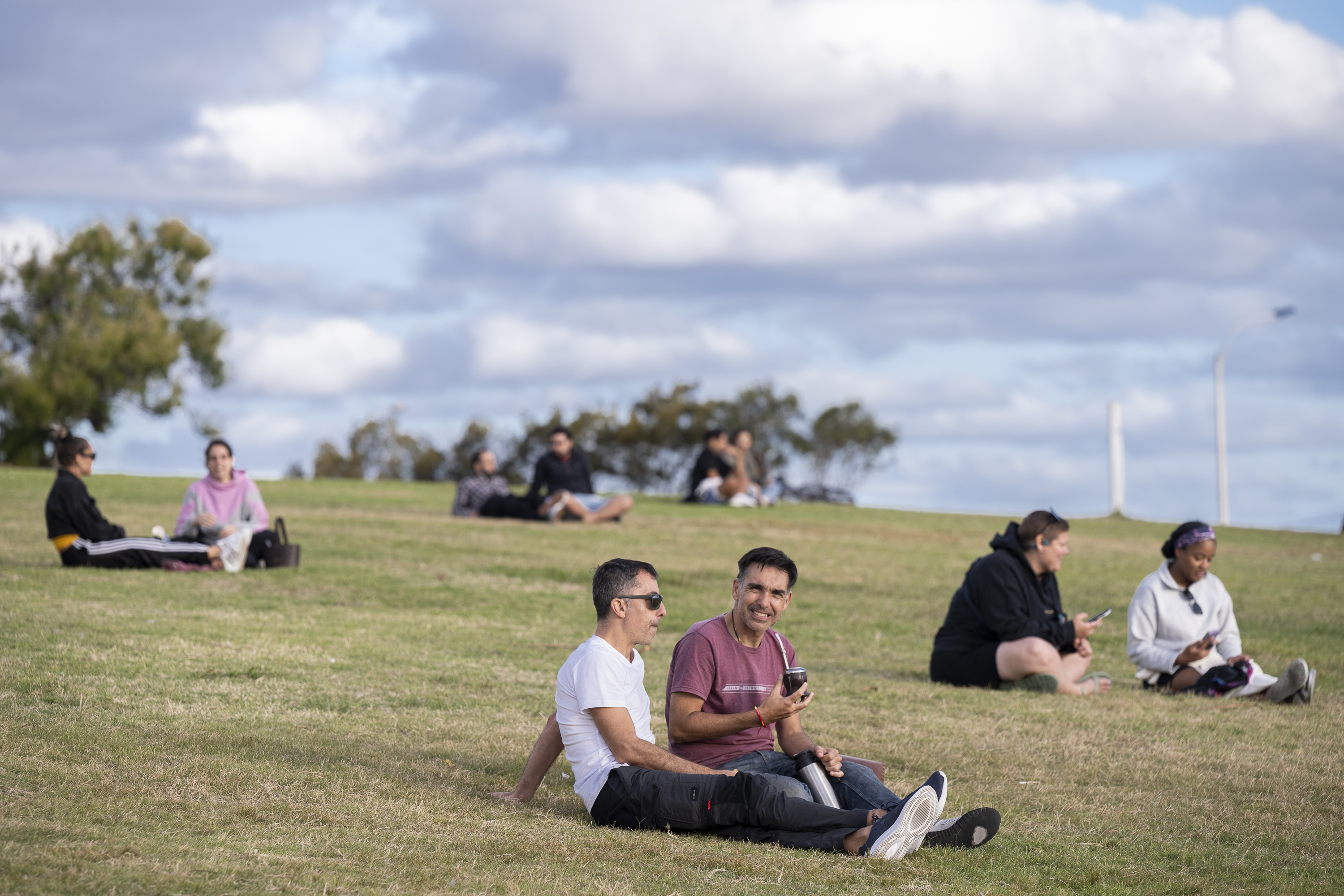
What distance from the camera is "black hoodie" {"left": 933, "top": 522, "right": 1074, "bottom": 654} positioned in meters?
10.2

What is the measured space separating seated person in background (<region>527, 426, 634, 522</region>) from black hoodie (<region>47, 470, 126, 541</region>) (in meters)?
9.56

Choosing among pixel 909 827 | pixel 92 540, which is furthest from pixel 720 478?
pixel 909 827

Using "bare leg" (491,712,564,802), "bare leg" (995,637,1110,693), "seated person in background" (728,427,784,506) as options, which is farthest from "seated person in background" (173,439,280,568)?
"seated person in background" (728,427,784,506)

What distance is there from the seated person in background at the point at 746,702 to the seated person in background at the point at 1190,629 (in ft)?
16.6

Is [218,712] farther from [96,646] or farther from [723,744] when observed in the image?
[723,744]

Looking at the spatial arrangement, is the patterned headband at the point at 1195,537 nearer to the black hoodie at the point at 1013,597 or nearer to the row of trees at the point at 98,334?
the black hoodie at the point at 1013,597

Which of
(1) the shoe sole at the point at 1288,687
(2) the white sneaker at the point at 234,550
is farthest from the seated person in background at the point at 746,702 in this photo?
(2) the white sneaker at the point at 234,550

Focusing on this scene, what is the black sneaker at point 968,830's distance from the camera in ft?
19.5

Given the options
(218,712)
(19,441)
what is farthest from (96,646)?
(19,441)

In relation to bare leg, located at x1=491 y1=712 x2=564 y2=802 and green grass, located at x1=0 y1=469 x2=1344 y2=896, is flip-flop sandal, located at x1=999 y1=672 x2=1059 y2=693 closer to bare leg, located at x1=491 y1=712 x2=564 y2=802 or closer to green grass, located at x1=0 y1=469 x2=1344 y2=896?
green grass, located at x1=0 y1=469 x2=1344 y2=896

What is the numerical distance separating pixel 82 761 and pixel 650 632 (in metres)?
2.95

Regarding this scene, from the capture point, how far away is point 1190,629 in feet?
34.7

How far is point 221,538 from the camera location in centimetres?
1445

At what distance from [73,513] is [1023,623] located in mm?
9650
